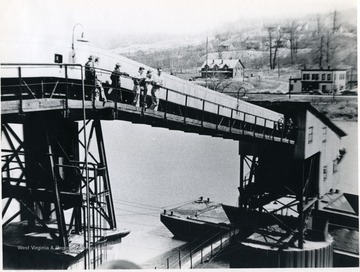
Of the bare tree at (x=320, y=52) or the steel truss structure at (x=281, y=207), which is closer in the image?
the bare tree at (x=320, y=52)

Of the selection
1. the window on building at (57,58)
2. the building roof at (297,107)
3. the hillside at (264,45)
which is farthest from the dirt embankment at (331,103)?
the window on building at (57,58)

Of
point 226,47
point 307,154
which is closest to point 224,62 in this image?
point 226,47

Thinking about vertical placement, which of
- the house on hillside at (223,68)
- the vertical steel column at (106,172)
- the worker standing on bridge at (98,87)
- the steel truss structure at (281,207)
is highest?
the house on hillside at (223,68)

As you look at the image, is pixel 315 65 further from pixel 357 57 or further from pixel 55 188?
pixel 55 188

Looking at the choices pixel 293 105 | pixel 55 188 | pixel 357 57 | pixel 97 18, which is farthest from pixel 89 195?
pixel 357 57

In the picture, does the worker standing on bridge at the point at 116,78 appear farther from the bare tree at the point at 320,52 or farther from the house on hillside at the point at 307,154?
the bare tree at the point at 320,52

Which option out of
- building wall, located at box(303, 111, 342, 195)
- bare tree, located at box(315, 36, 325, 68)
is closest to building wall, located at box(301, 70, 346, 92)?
bare tree, located at box(315, 36, 325, 68)

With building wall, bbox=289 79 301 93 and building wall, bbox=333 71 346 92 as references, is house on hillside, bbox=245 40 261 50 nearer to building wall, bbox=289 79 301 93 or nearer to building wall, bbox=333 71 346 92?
building wall, bbox=289 79 301 93
